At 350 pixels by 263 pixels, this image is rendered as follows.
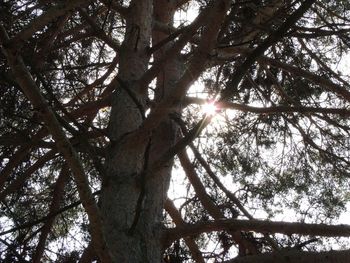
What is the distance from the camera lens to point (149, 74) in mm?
2916

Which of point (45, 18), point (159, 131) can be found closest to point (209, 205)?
point (159, 131)

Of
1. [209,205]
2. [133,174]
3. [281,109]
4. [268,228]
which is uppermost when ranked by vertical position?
[281,109]

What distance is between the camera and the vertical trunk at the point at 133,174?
2.22m

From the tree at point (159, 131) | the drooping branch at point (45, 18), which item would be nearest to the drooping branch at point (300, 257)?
the tree at point (159, 131)

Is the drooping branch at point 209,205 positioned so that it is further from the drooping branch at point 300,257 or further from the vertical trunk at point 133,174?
the drooping branch at point 300,257

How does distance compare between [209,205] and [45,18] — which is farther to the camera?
[209,205]

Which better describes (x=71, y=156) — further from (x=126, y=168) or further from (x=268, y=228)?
(x=268, y=228)

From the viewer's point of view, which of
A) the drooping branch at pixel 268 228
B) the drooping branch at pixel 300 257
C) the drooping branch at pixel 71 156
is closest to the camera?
the drooping branch at pixel 71 156

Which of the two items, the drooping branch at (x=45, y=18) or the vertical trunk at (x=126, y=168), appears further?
the vertical trunk at (x=126, y=168)

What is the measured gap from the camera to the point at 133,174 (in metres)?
2.51

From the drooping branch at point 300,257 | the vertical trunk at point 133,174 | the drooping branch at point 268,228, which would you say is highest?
the vertical trunk at point 133,174

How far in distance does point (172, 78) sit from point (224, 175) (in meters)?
2.07

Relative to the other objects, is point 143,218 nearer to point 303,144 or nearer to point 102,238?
point 102,238

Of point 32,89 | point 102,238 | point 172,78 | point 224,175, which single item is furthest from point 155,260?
point 224,175
